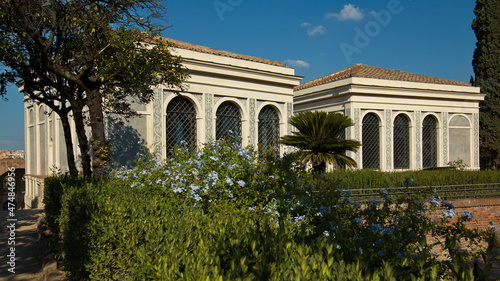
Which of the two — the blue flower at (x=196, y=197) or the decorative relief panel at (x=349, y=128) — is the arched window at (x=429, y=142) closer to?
the decorative relief panel at (x=349, y=128)

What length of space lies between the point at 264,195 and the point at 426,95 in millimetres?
18533

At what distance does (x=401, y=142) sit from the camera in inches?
825

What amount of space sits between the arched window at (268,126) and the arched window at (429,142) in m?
8.99

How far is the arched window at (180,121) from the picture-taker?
15094 millimetres

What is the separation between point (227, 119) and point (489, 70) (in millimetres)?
18281

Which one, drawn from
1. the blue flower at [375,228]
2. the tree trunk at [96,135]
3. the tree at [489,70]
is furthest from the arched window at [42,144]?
the tree at [489,70]

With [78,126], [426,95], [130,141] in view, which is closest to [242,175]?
[78,126]

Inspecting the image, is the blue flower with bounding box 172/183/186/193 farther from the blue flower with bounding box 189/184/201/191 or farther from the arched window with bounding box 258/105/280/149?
the arched window with bounding box 258/105/280/149

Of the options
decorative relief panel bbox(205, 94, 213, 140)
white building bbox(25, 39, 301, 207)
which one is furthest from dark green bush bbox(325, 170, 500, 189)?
decorative relief panel bbox(205, 94, 213, 140)

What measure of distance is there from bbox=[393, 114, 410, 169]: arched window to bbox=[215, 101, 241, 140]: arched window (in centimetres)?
917

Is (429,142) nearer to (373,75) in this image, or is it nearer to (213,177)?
(373,75)

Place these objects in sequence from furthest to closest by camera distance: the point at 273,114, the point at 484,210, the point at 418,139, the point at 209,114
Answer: the point at 418,139 → the point at 273,114 → the point at 209,114 → the point at 484,210

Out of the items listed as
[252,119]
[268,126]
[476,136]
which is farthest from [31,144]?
[476,136]

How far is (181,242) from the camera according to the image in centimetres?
295
